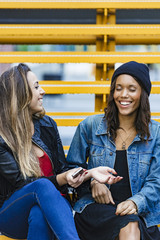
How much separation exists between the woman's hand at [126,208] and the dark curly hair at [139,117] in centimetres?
45

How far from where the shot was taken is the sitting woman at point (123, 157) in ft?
7.59

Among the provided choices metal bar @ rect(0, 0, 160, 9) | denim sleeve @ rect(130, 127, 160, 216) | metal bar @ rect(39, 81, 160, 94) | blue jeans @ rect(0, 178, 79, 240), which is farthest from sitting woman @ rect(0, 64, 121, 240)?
metal bar @ rect(0, 0, 160, 9)

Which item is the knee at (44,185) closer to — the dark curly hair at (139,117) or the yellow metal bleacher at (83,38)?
the dark curly hair at (139,117)

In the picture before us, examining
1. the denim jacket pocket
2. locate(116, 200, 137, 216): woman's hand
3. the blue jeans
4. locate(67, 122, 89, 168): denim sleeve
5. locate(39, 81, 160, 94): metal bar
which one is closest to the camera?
the blue jeans

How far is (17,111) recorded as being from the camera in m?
2.50

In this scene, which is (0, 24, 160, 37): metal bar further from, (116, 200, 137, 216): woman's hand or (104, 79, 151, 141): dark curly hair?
(116, 200, 137, 216): woman's hand

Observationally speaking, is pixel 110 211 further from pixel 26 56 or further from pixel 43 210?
pixel 26 56

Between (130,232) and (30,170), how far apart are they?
720 mm

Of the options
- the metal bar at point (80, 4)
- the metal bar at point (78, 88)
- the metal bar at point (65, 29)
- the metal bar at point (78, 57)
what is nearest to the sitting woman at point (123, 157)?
the metal bar at point (78, 88)

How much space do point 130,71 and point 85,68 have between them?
0.95 meters

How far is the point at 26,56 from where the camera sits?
3.29 meters

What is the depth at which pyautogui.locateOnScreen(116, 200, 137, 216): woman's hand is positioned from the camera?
7.29 ft

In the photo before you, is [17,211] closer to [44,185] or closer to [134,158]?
[44,185]

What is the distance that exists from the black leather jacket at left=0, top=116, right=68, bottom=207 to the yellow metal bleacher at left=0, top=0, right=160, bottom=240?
1.90 feet
